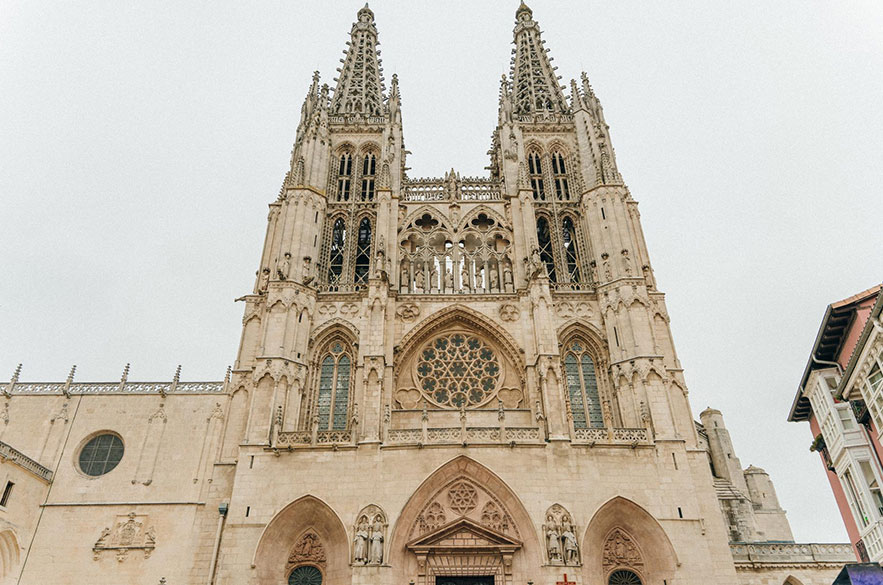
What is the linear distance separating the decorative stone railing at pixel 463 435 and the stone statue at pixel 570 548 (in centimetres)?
296

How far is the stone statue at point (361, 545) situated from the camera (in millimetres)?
18078

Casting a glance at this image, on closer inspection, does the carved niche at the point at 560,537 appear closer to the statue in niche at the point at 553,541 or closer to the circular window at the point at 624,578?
the statue in niche at the point at 553,541

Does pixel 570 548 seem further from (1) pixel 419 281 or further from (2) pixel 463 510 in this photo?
(1) pixel 419 281

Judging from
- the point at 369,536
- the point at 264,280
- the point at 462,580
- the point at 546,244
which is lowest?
the point at 462,580

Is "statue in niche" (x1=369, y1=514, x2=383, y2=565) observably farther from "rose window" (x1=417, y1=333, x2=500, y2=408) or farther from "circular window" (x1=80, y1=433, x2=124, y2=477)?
"circular window" (x1=80, y1=433, x2=124, y2=477)

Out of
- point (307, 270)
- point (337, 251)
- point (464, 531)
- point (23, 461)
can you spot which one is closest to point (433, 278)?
point (337, 251)

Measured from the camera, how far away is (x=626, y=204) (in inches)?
1073

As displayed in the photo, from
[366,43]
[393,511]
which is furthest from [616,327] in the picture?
[366,43]

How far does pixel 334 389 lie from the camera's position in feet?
76.4

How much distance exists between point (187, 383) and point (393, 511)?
10.9m

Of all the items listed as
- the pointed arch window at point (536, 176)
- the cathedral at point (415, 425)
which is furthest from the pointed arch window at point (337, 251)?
the pointed arch window at point (536, 176)

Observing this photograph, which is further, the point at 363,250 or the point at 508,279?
the point at 363,250

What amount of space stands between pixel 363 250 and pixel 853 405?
1919 centimetres

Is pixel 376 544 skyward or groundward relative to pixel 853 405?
groundward
